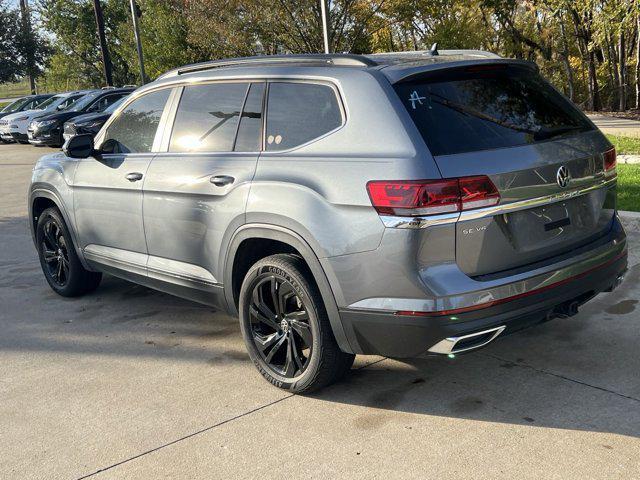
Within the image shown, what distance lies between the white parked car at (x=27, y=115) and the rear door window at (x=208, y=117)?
65.3ft

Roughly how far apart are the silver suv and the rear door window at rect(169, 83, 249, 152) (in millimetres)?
11

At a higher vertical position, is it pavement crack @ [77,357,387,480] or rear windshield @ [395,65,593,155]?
rear windshield @ [395,65,593,155]

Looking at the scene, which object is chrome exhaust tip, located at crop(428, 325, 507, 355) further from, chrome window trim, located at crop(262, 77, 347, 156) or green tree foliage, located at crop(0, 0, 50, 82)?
green tree foliage, located at crop(0, 0, 50, 82)

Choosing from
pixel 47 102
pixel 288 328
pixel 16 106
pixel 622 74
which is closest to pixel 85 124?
pixel 47 102

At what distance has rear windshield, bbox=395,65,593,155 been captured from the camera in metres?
3.41

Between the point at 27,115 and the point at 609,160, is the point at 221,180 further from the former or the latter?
the point at 27,115

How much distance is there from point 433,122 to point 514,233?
0.65m

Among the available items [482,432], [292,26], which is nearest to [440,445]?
[482,432]

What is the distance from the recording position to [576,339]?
4.49m

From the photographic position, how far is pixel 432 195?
10.5 ft

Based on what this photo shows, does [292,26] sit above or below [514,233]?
above

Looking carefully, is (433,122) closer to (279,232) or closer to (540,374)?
(279,232)

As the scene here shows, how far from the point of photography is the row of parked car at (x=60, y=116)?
19188 millimetres

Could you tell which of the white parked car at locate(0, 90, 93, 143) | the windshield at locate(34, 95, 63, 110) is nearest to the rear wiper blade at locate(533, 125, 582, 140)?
the white parked car at locate(0, 90, 93, 143)
